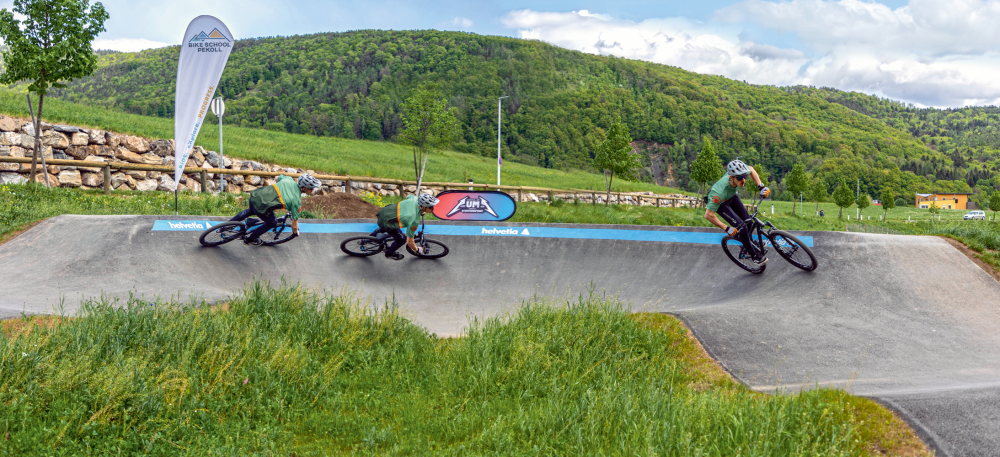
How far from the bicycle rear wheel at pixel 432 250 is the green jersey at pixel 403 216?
1.64ft

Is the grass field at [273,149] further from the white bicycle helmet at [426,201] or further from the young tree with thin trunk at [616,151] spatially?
the white bicycle helmet at [426,201]

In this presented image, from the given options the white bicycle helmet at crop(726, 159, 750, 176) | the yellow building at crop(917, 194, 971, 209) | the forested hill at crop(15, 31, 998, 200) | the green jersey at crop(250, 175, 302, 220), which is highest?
the forested hill at crop(15, 31, 998, 200)

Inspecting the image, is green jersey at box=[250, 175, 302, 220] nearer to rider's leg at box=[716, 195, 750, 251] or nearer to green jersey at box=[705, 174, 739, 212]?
green jersey at box=[705, 174, 739, 212]

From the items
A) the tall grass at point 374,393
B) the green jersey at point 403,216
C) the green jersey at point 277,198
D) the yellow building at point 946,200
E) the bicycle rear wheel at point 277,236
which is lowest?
the yellow building at point 946,200

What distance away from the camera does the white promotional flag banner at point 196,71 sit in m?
12.8

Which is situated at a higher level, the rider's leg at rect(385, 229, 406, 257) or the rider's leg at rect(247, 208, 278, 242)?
the rider's leg at rect(247, 208, 278, 242)

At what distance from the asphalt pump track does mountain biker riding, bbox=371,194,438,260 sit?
495 mm

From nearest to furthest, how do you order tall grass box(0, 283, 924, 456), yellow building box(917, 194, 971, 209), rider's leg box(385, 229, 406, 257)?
tall grass box(0, 283, 924, 456)
rider's leg box(385, 229, 406, 257)
yellow building box(917, 194, 971, 209)

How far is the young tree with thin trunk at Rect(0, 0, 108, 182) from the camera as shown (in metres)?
14.7

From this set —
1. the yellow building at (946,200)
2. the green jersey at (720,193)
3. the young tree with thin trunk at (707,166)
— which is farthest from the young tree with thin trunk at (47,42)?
the yellow building at (946,200)

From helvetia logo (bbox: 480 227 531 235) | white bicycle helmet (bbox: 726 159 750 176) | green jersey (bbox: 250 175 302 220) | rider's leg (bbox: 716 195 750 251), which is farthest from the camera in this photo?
helvetia logo (bbox: 480 227 531 235)

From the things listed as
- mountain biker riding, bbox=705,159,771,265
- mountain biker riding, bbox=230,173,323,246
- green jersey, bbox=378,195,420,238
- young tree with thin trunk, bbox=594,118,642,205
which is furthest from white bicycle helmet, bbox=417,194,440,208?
young tree with thin trunk, bbox=594,118,642,205

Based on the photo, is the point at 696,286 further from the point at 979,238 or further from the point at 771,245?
the point at 979,238

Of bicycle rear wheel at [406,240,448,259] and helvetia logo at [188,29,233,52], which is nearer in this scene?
bicycle rear wheel at [406,240,448,259]
